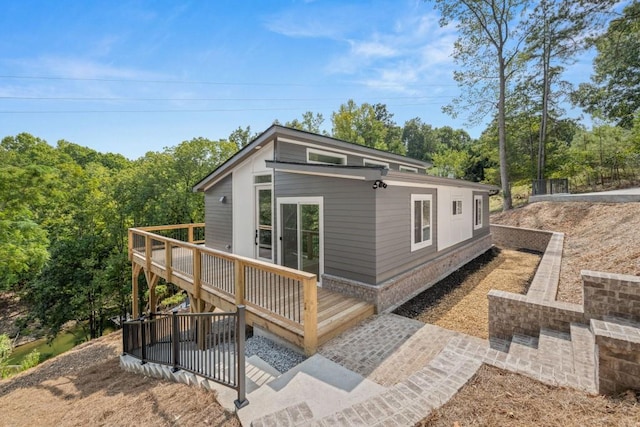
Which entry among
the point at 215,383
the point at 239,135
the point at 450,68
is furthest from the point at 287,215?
the point at 239,135

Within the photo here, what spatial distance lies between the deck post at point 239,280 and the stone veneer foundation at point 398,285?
1.93m

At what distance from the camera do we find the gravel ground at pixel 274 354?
165 inches

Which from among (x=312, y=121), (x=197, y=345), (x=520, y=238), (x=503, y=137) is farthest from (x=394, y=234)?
(x=312, y=121)

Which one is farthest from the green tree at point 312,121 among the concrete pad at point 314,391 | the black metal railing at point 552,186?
the concrete pad at point 314,391

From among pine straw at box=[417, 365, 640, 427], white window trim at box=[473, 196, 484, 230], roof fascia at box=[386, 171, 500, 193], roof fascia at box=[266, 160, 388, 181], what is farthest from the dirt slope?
roof fascia at box=[266, 160, 388, 181]

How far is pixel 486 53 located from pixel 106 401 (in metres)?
23.6

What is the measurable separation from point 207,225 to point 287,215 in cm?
419

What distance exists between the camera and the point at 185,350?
4137 millimetres

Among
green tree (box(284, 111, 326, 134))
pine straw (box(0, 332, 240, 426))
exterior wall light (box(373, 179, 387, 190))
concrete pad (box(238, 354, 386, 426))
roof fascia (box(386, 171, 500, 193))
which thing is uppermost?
green tree (box(284, 111, 326, 134))

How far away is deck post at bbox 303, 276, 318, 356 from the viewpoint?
3.97 metres

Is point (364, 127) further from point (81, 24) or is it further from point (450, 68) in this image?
point (81, 24)

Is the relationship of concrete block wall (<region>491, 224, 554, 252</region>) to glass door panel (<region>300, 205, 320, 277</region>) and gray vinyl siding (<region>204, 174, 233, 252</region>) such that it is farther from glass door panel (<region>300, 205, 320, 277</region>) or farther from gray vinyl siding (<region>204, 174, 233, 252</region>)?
gray vinyl siding (<region>204, 174, 233, 252</region>)

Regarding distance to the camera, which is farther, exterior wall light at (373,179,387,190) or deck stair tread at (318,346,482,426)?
exterior wall light at (373,179,387,190)

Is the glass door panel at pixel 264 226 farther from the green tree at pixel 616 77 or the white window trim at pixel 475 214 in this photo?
the green tree at pixel 616 77
